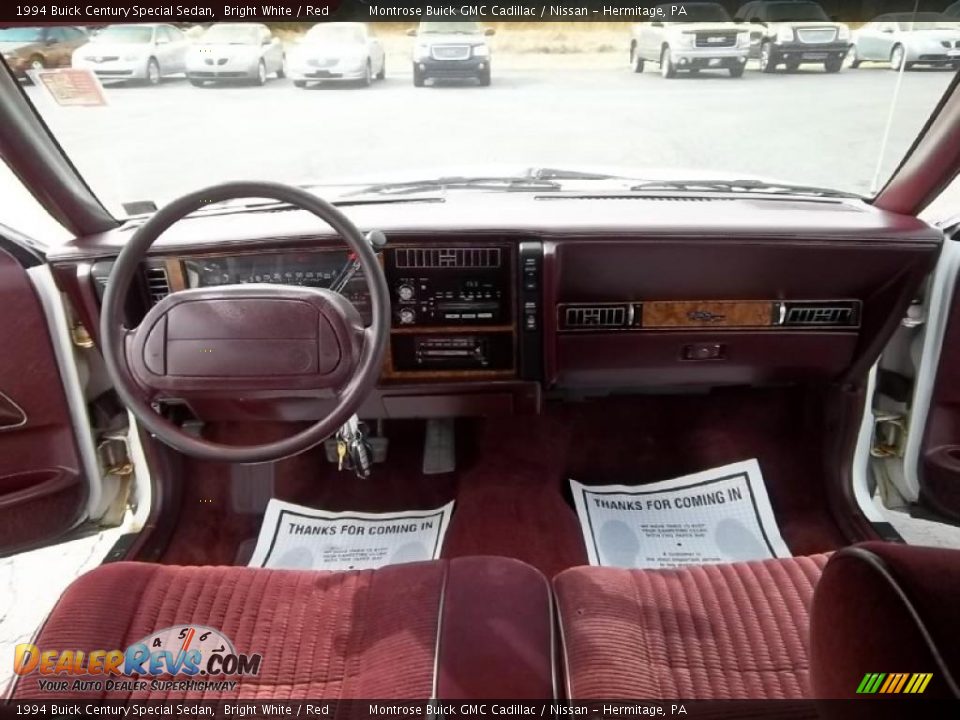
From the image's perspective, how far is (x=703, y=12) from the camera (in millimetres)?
1699

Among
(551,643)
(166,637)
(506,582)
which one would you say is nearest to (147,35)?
(166,637)

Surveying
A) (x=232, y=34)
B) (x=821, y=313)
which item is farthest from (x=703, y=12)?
(x=232, y=34)

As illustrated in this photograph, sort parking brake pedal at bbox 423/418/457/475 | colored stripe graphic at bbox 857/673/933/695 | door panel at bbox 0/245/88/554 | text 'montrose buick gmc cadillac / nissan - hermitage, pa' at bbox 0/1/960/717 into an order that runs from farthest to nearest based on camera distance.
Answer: parking brake pedal at bbox 423/418/457/475 < door panel at bbox 0/245/88/554 < text 'montrose buick gmc cadillac / nissan - hermitage, pa' at bbox 0/1/960/717 < colored stripe graphic at bbox 857/673/933/695

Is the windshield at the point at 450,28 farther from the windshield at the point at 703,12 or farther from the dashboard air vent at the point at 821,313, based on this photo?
the dashboard air vent at the point at 821,313

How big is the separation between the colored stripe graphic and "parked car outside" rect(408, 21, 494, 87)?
1.57 meters

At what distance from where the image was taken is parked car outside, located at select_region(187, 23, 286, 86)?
181cm

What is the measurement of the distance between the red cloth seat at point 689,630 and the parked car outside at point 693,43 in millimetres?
1285

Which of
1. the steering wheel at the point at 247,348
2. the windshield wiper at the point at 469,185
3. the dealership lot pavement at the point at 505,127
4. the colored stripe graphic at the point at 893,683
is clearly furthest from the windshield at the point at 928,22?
the colored stripe graphic at the point at 893,683

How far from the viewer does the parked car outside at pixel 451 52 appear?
1.79 meters

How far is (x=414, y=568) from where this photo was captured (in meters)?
1.48

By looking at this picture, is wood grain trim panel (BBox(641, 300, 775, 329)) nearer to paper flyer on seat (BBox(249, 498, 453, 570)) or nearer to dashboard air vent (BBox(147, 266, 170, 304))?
paper flyer on seat (BBox(249, 498, 453, 570))

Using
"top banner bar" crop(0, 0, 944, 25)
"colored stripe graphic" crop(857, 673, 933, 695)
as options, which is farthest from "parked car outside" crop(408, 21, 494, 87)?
"colored stripe graphic" crop(857, 673, 933, 695)

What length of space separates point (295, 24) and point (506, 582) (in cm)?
135

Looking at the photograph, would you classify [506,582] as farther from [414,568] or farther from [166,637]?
[166,637]
